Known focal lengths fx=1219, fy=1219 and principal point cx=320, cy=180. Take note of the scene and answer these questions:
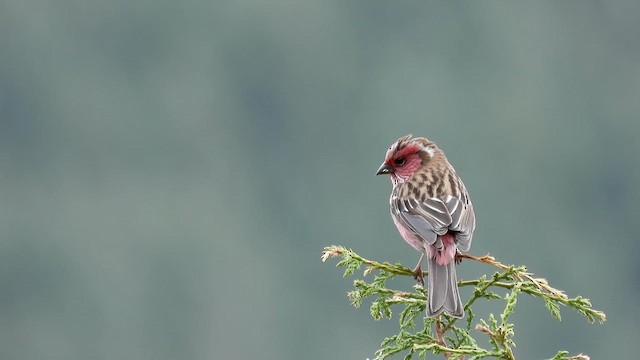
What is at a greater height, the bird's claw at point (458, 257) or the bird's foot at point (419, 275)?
the bird's claw at point (458, 257)

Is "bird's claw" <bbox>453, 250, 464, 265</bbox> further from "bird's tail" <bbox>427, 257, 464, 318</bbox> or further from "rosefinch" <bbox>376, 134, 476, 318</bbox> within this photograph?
"bird's tail" <bbox>427, 257, 464, 318</bbox>

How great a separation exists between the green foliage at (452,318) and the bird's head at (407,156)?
1.56 metres

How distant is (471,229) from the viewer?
7418 millimetres

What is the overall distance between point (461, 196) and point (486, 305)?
186 m

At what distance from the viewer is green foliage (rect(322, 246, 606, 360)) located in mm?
5496

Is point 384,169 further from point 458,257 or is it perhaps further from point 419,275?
point 419,275

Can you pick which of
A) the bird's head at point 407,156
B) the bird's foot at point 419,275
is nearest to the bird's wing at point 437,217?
the bird's foot at point 419,275

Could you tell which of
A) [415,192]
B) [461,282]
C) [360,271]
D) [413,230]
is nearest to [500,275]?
[461,282]

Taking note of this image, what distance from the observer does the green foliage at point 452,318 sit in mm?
5496

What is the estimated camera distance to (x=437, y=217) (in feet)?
24.9

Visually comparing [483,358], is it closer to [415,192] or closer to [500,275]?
[500,275]

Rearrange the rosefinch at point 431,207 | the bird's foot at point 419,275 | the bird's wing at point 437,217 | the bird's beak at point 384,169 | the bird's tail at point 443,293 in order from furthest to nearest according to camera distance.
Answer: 1. the bird's beak at point 384,169
2. the bird's wing at point 437,217
3. the rosefinch at point 431,207
4. the bird's foot at point 419,275
5. the bird's tail at point 443,293

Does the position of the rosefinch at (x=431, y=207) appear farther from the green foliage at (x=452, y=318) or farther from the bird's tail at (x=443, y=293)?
the green foliage at (x=452, y=318)

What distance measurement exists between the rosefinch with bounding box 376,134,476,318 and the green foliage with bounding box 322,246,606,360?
0.20m
